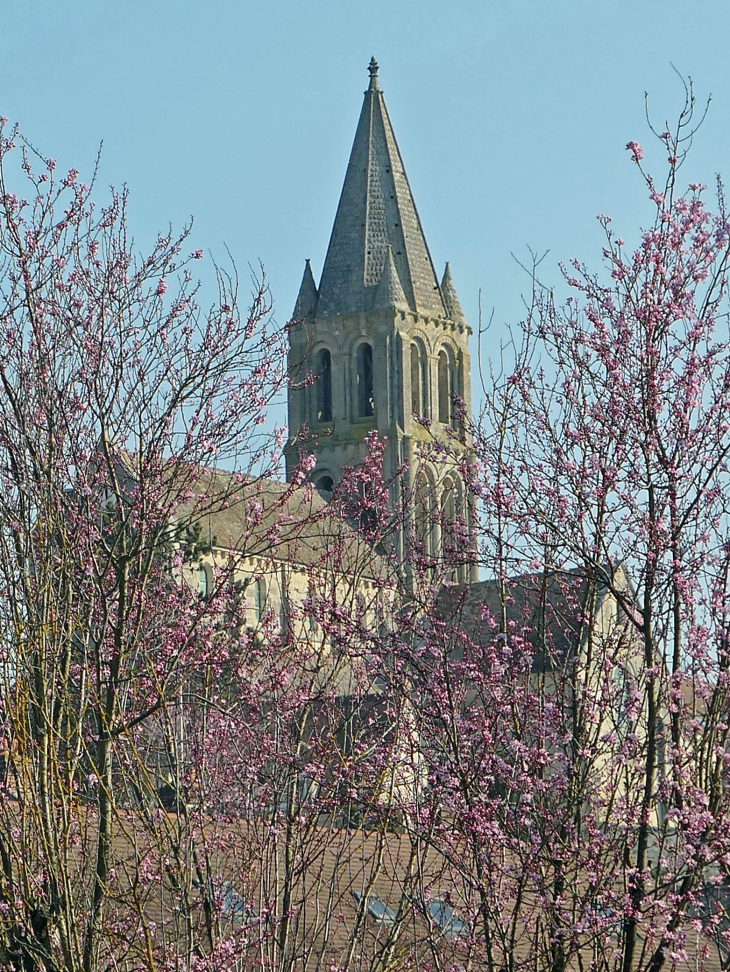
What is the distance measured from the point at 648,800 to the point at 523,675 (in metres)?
1.78

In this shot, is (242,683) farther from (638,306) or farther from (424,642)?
(638,306)

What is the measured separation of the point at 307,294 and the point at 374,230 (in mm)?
4258

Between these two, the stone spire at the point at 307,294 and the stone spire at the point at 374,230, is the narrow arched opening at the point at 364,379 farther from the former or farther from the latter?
the stone spire at the point at 307,294

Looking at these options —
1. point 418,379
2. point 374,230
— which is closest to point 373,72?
point 374,230

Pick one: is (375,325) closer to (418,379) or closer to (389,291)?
(389,291)

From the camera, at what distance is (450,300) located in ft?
238

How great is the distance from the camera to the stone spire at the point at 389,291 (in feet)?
228

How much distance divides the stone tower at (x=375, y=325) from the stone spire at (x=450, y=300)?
0.15ft

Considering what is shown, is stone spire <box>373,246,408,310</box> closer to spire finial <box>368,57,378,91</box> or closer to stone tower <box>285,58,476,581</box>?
stone tower <box>285,58,476,581</box>

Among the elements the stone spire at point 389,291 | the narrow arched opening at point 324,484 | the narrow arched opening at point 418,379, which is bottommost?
the narrow arched opening at point 324,484

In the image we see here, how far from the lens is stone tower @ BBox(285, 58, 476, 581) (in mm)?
67188

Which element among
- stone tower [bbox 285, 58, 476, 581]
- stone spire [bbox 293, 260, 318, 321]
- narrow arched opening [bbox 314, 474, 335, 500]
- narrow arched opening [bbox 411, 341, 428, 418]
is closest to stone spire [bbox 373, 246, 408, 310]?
stone tower [bbox 285, 58, 476, 581]

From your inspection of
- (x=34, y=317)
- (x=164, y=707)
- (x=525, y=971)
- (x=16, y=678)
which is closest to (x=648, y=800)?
(x=525, y=971)

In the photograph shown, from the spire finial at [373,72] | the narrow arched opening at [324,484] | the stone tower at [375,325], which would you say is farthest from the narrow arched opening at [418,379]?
the spire finial at [373,72]
